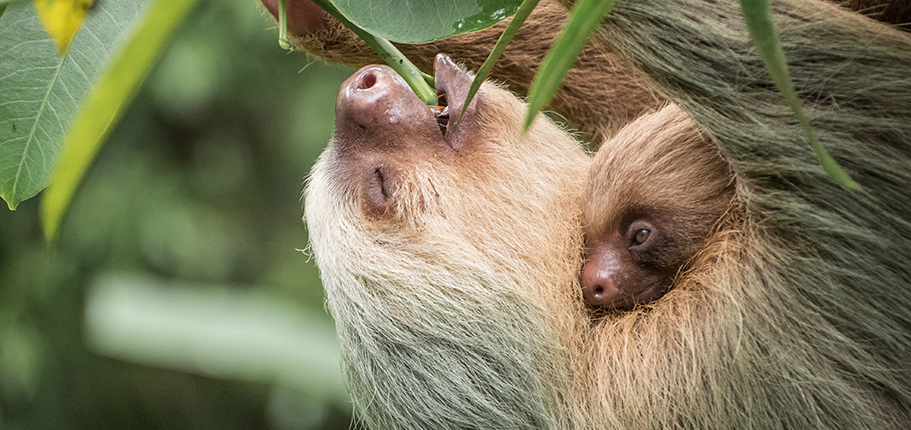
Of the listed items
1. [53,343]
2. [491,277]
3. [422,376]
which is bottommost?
[53,343]

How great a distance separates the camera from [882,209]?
1.11 metres

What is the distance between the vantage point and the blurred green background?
10.2 ft

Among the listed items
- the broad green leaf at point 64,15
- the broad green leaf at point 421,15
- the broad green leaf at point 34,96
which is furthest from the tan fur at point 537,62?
the broad green leaf at point 64,15

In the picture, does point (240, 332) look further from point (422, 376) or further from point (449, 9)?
point (449, 9)

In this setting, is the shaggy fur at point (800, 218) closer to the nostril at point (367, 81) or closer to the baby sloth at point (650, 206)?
the baby sloth at point (650, 206)

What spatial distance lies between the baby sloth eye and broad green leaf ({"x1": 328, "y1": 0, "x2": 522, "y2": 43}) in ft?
2.09

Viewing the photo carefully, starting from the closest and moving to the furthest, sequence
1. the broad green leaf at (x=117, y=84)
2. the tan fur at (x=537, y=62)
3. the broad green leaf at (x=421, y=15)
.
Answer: the broad green leaf at (x=117, y=84) < the broad green leaf at (x=421, y=15) < the tan fur at (x=537, y=62)

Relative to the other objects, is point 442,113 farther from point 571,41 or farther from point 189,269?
point 189,269

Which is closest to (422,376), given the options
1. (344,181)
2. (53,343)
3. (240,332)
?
(344,181)

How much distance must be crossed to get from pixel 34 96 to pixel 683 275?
105cm

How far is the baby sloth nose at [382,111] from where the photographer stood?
57.7 inches

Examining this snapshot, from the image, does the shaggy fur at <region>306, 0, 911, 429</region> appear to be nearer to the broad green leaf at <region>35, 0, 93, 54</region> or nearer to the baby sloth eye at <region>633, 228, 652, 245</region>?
the baby sloth eye at <region>633, 228, 652, 245</region>

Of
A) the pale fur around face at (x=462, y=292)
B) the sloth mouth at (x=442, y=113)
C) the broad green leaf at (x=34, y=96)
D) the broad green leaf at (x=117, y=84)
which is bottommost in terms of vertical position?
the pale fur around face at (x=462, y=292)

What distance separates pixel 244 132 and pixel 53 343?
5.25 ft
